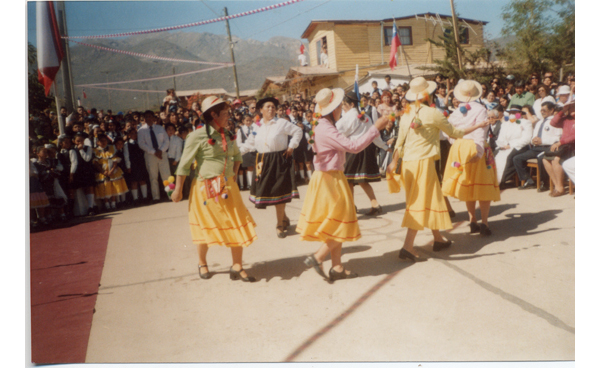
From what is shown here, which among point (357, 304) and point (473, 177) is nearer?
point (357, 304)

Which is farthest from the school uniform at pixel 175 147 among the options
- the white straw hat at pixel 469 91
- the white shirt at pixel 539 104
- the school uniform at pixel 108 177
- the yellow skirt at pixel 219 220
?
the white shirt at pixel 539 104

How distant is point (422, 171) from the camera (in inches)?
173

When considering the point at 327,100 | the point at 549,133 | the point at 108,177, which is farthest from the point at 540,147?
the point at 108,177

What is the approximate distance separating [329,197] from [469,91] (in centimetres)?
223

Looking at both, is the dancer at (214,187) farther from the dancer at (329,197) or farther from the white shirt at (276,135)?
the white shirt at (276,135)

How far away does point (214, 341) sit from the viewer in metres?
3.25

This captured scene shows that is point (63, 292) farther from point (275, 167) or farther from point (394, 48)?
point (394, 48)

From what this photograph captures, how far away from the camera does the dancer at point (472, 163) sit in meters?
5.00

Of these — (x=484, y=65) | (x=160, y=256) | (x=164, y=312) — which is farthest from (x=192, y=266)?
(x=484, y=65)

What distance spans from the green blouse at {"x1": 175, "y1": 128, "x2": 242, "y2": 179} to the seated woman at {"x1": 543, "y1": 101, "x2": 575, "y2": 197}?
519 cm

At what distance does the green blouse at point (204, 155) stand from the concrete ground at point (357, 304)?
1075mm

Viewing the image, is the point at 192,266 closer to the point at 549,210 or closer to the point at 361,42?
the point at 549,210
